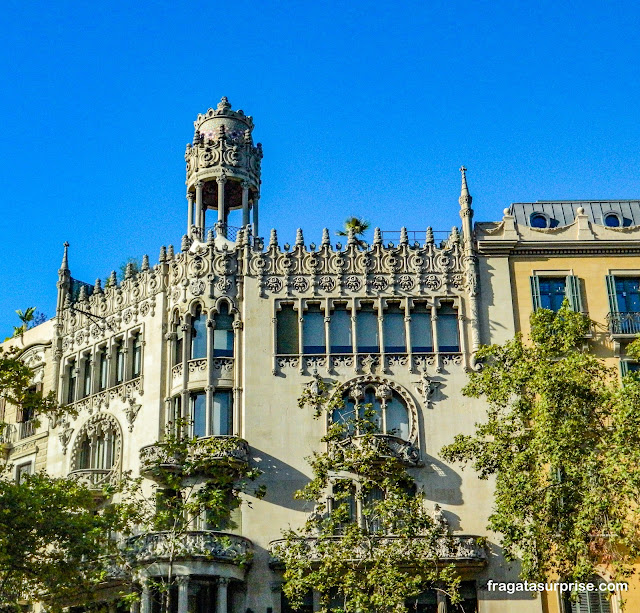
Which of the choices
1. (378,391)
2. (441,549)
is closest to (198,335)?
(378,391)

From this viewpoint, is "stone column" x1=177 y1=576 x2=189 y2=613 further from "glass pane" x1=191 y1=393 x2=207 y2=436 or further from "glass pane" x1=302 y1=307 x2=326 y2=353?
"glass pane" x1=302 y1=307 x2=326 y2=353

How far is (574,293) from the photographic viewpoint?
50.9m

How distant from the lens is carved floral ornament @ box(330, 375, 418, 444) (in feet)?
162

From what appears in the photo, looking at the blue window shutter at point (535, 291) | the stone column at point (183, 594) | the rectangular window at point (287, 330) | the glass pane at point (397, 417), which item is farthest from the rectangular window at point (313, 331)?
the stone column at point (183, 594)

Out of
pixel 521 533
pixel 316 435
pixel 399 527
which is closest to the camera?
pixel 521 533

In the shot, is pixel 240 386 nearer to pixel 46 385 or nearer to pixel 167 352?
pixel 167 352

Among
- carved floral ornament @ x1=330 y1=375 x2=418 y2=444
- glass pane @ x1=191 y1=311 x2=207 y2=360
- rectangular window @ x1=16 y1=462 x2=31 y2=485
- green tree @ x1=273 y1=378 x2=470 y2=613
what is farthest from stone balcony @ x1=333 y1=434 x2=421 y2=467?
rectangular window @ x1=16 y1=462 x2=31 y2=485

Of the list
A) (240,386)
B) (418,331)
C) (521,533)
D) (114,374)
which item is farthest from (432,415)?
(114,374)

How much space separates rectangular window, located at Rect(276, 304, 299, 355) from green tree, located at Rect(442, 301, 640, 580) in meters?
11.4

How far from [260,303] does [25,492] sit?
15.3 meters

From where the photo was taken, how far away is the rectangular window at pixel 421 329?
166 feet

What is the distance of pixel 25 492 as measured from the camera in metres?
39.8

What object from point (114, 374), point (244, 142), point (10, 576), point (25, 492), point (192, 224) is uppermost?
point (244, 142)

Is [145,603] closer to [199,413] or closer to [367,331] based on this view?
[199,413]
